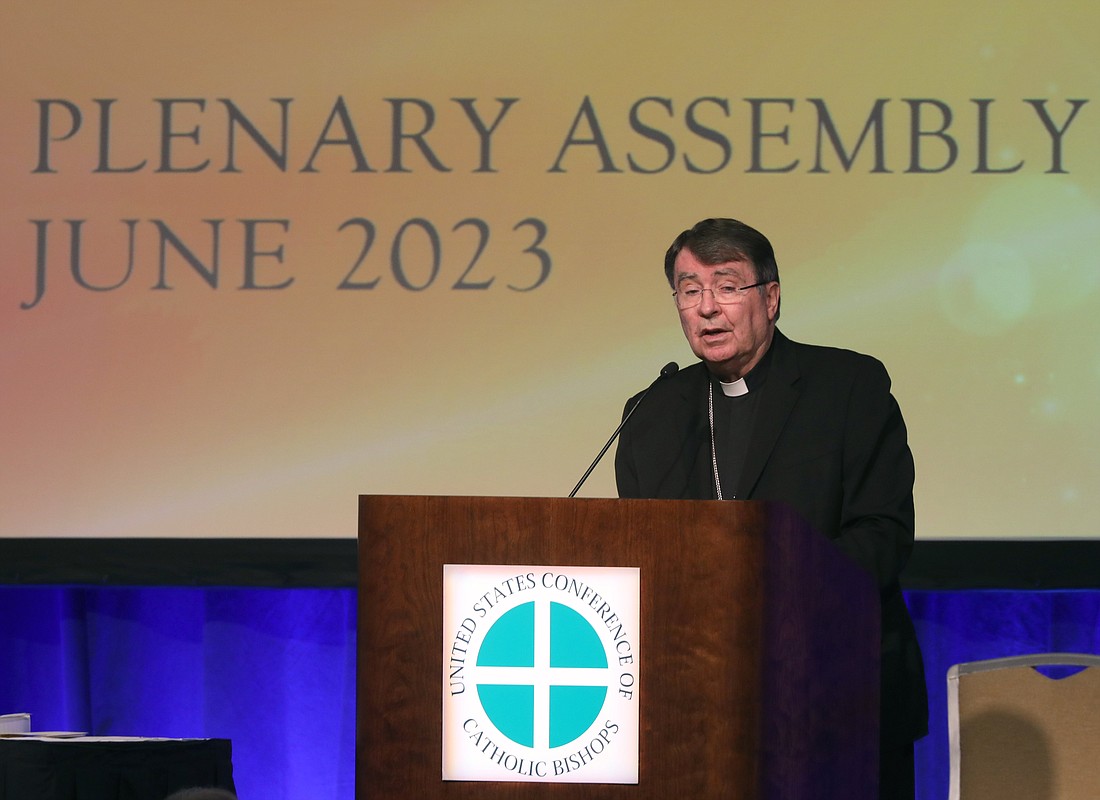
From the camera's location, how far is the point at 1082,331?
12.9ft

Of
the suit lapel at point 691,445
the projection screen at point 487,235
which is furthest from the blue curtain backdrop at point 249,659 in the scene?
the suit lapel at point 691,445

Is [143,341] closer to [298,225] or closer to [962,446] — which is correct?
[298,225]

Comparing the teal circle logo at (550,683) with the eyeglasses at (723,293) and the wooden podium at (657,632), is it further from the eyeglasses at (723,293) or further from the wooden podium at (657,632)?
the eyeglasses at (723,293)

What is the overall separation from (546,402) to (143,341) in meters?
1.11

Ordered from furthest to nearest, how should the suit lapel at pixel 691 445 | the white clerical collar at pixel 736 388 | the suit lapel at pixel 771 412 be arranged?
1. the white clerical collar at pixel 736 388
2. the suit lapel at pixel 691 445
3. the suit lapel at pixel 771 412

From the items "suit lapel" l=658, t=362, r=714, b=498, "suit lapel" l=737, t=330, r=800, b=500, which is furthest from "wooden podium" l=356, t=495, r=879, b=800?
"suit lapel" l=658, t=362, r=714, b=498

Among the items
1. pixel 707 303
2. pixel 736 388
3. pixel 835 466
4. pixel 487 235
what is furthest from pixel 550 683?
pixel 487 235

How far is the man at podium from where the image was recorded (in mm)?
2639

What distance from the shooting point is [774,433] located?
2.75 metres

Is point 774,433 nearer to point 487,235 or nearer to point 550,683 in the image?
point 550,683

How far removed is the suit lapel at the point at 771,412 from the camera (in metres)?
2.73

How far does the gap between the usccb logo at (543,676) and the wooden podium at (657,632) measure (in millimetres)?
14

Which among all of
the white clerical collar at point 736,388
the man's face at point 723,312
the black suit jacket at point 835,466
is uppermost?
the man's face at point 723,312

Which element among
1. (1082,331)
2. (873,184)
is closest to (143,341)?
(873,184)
